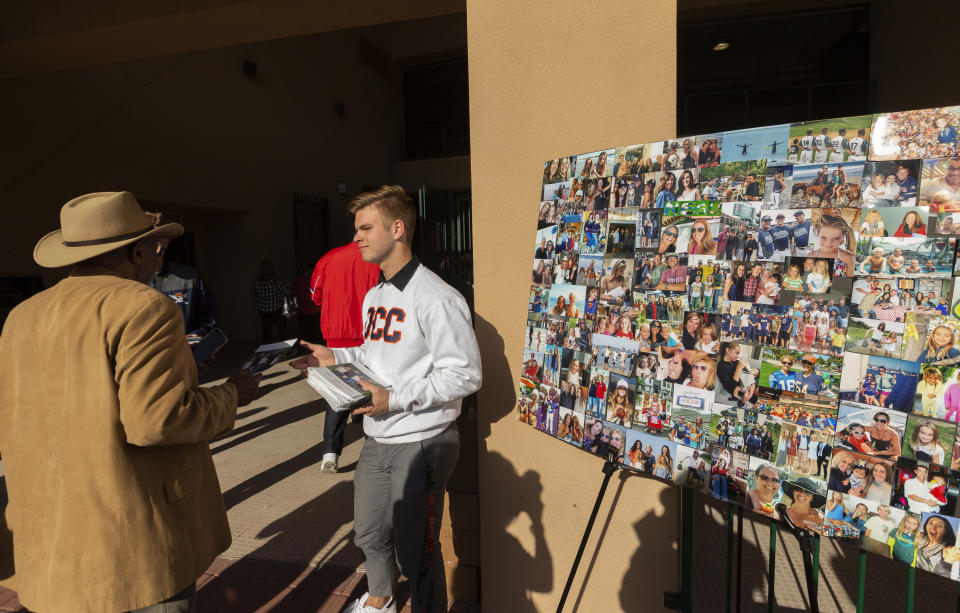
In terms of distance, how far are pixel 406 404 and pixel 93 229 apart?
43.5 inches

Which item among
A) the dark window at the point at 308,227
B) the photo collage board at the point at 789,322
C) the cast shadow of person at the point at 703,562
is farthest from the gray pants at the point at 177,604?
the dark window at the point at 308,227

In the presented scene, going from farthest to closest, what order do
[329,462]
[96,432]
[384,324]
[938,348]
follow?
[329,462] → [384,324] → [96,432] → [938,348]

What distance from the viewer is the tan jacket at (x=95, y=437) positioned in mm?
1350

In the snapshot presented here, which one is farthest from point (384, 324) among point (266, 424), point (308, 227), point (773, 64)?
point (773, 64)

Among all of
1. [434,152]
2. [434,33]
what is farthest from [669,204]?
[434,152]

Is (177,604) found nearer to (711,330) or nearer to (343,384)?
(343,384)

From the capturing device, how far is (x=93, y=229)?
1.47 metres

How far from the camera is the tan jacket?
1.35 meters

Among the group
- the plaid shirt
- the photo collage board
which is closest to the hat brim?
the photo collage board

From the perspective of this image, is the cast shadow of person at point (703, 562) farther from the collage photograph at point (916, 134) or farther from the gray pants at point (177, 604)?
the gray pants at point (177, 604)

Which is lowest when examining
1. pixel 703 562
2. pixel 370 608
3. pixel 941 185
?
pixel 703 562

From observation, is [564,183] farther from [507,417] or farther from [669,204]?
[507,417]

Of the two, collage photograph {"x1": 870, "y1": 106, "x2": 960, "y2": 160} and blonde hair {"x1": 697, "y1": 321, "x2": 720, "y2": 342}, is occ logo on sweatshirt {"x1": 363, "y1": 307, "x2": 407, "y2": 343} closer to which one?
blonde hair {"x1": 697, "y1": 321, "x2": 720, "y2": 342}

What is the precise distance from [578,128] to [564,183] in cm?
31
